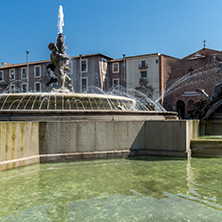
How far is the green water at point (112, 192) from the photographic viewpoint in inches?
108

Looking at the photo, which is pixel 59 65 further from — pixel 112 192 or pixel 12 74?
pixel 12 74

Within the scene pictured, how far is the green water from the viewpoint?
2.74 m

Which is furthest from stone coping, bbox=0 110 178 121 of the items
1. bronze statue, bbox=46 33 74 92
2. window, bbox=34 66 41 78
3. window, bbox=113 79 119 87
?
window, bbox=34 66 41 78

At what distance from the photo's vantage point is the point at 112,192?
3461mm

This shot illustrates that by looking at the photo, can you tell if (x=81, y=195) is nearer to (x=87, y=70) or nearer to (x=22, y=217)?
(x=22, y=217)

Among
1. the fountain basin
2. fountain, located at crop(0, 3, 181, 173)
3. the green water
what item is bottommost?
the green water

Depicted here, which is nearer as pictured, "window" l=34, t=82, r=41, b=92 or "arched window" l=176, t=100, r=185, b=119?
"arched window" l=176, t=100, r=185, b=119

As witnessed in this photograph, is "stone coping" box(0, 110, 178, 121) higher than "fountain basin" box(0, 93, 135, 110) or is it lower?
lower

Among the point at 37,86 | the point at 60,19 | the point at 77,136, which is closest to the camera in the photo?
the point at 77,136

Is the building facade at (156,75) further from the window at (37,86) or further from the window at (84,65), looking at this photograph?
the window at (37,86)

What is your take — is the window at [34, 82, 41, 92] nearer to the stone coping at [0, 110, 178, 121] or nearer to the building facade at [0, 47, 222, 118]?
the building facade at [0, 47, 222, 118]

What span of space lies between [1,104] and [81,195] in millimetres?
5848

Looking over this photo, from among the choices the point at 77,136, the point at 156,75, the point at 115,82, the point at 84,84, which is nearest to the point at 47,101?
the point at 77,136

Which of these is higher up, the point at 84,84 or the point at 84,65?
the point at 84,65
